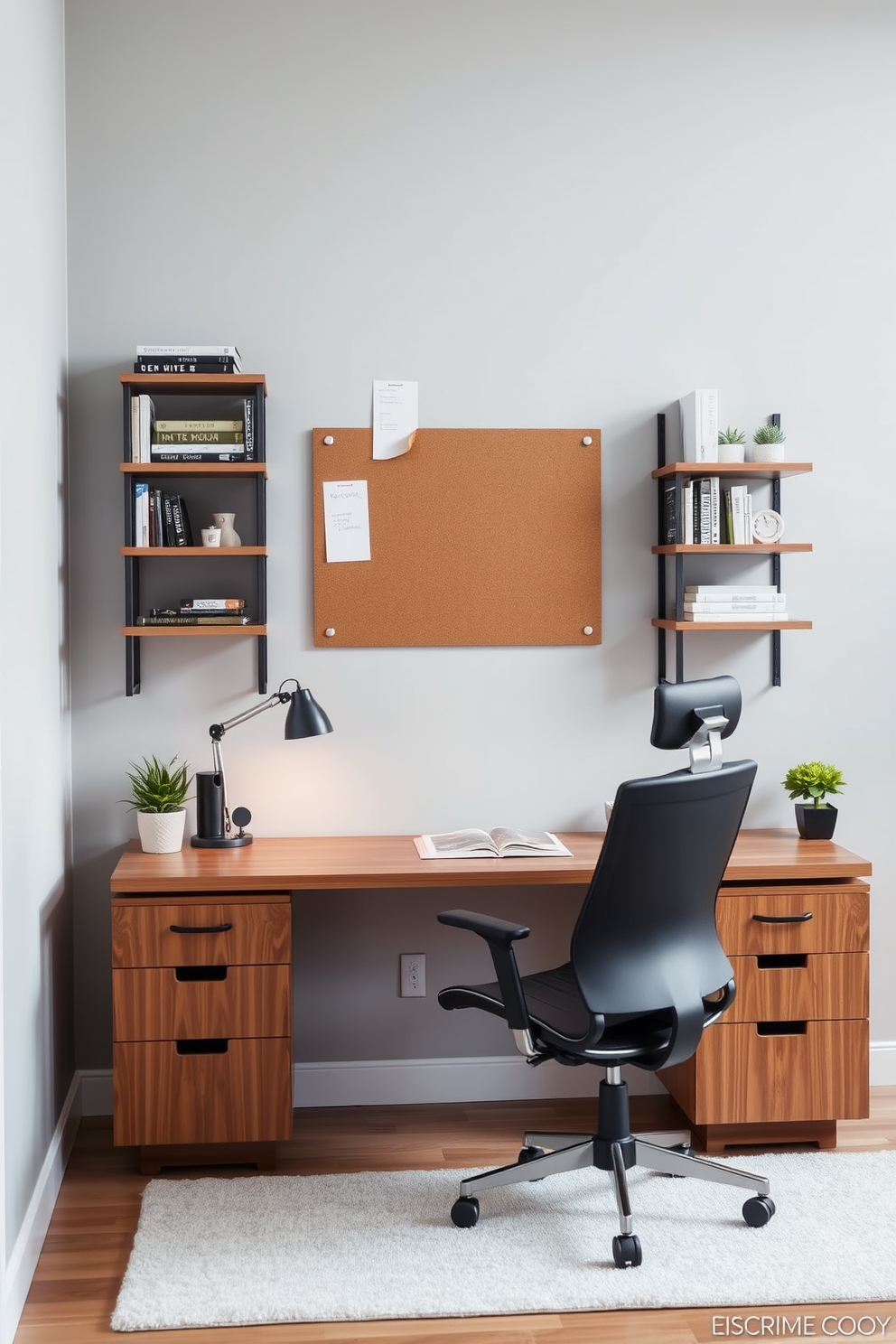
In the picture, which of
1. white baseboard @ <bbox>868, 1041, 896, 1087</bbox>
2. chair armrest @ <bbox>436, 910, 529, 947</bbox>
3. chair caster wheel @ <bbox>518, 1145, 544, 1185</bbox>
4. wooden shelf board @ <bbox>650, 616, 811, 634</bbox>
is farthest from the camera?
white baseboard @ <bbox>868, 1041, 896, 1087</bbox>

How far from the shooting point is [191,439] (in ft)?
9.46

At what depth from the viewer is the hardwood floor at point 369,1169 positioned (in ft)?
6.93

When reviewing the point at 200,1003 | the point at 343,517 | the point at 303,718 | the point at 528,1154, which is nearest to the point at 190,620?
the point at 303,718

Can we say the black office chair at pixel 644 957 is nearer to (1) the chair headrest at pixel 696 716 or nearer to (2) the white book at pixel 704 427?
(1) the chair headrest at pixel 696 716

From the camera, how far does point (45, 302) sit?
275 centimetres

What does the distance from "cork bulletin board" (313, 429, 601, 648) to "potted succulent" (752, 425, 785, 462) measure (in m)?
0.43

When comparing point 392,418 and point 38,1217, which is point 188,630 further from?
point 38,1217

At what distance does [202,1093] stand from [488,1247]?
0.75m

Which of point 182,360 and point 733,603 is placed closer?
point 182,360

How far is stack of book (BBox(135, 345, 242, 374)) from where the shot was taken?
2857 mm

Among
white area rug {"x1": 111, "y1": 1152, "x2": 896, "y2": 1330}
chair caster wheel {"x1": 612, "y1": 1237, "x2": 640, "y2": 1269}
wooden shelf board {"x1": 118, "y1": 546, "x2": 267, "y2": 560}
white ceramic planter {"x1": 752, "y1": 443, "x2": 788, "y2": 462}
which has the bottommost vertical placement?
white area rug {"x1": 111, "y1": 1152, "x2": 896, "y2": 1330}

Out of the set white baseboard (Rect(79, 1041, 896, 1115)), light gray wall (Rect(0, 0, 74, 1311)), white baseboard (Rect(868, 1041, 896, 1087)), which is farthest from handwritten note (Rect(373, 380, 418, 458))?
white baseboard (Rect(868, 1041, 896, 1087))

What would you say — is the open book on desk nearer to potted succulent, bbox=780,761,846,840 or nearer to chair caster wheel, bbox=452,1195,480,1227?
potted succulent, bbox=780,761,846,840

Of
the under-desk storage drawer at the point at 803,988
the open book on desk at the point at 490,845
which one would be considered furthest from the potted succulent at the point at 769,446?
the under-desk storage drawer at the point at 803,988
